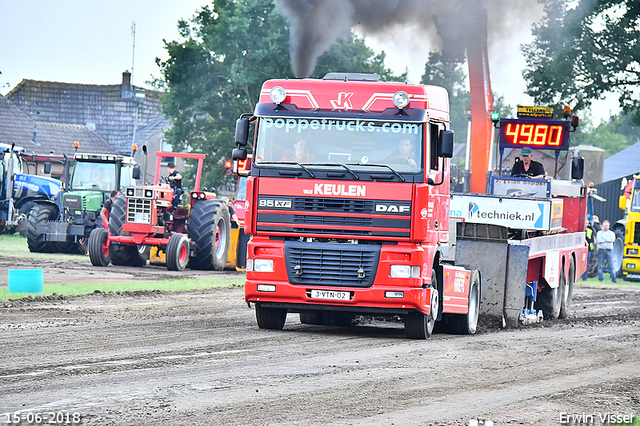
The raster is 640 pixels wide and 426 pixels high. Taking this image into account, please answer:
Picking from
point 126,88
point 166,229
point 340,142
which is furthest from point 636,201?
point 126,88

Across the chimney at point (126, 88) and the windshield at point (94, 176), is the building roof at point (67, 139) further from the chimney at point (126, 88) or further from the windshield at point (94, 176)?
the windshield at point (94, 176)

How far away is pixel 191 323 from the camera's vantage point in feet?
45.1

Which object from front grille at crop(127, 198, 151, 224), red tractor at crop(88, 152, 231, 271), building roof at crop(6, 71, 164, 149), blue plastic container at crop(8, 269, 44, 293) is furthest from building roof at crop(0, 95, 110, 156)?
blue plastic container at crop(8, 269, 44, 293)

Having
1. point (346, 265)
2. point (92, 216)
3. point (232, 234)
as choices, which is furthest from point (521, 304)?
point (92, 216)

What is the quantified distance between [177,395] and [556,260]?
10.4m

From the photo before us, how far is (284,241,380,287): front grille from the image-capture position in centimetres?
1227

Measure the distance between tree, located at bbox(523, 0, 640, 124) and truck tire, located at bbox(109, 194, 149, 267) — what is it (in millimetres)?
15152

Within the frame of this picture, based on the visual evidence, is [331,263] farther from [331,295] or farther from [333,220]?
[333,220]

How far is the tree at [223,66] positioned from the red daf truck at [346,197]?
111 feet

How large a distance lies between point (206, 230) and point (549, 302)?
9730mm

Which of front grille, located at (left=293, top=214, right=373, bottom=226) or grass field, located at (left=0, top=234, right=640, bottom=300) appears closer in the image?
front grille, located at (left=293, top=214, right=373, bottom=226)

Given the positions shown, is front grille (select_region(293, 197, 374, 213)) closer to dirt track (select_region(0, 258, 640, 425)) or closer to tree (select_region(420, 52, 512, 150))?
dirt track (select_region(0, 258, 640, 425))

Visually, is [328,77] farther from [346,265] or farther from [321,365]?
[321,365]

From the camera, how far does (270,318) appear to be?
13297mm
